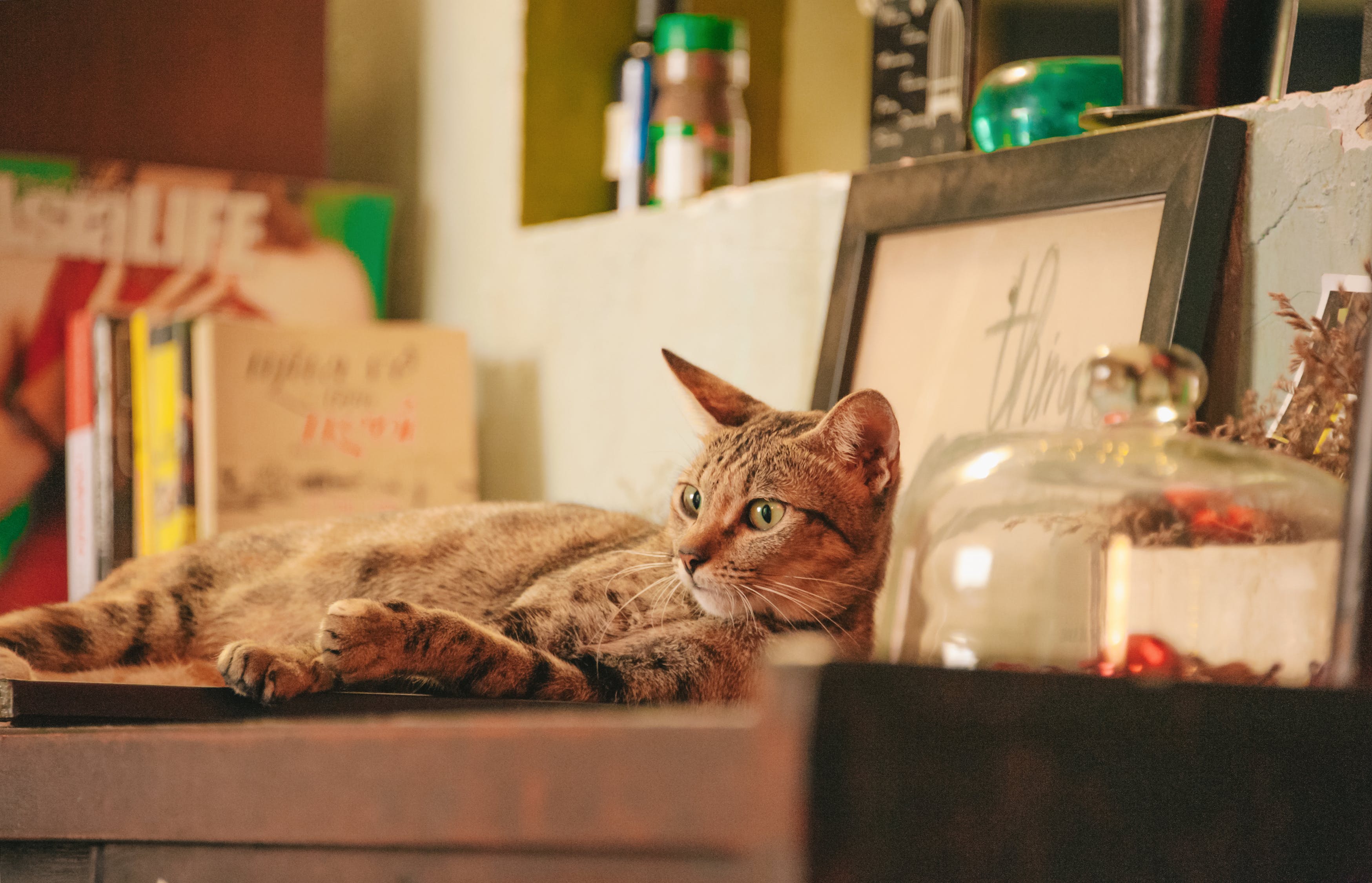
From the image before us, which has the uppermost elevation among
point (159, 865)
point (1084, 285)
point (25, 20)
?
point (25, 20)

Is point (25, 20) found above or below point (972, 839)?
above

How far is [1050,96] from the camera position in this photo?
3.61ft

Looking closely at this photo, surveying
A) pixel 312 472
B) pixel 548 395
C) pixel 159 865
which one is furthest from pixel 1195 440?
pixel 312 472

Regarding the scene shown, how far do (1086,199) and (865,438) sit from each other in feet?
0.98

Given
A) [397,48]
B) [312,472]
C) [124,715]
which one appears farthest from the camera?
[397,48]

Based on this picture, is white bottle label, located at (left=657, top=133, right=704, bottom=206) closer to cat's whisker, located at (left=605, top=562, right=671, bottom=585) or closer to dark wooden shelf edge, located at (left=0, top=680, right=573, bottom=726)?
cat's whisker, located at (left=605, top=562, right=671, bottom=585)

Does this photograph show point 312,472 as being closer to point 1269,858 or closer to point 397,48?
point 397,48

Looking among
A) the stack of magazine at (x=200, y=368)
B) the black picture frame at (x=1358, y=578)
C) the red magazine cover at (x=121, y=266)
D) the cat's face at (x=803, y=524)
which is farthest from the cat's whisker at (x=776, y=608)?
the red magazine cover at (x=121, y=266)

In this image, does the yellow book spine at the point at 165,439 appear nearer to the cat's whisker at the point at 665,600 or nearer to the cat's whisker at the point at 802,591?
the cat's whisker at the point at 665,600

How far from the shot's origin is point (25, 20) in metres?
1.77

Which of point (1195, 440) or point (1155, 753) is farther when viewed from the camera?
point (1195, 440)

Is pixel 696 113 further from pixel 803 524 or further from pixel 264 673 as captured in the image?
pixel 264 673

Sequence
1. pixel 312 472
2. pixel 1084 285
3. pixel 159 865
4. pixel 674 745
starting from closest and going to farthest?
pixel 674 745 → pixel 159 865 → pixel 1084 285 → pixel 312 472

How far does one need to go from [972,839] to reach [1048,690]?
0.22 ft
